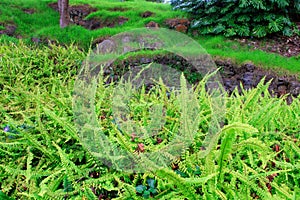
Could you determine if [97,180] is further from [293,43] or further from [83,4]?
[83,4]

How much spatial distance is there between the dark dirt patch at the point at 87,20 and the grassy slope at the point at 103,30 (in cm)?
29

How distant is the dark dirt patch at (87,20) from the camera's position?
37.0 feet

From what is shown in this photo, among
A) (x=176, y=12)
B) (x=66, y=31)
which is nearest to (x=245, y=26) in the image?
(x=176, y=12)

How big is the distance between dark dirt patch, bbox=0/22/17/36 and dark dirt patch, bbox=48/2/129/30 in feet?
6.74

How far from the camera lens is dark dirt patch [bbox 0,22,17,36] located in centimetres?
1059

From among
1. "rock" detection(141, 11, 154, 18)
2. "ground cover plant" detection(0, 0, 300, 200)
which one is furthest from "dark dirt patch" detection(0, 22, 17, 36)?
"ground cover plant" detection(0, 0, 300, 200)

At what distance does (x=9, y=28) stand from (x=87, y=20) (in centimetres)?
288

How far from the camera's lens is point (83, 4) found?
1350cm

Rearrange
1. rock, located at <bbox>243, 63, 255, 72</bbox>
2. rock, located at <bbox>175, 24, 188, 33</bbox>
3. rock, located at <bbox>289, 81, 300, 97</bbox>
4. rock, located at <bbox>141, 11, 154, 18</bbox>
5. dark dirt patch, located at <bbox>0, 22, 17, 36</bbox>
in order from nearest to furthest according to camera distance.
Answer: rock, located at <bbox>289, 81, 300, 97</bbox>, rock, located at <bbox>243, 63, 255, 72</bbox>, rock, located at <bbox>175, 24, 188, 33</bbox>, dark dirt patch, located at <bbox>0, 22, 17, 36</bbox>, rock, located at <bbox>141, 11, 154, 18</bbox>

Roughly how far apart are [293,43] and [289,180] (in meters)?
8.18

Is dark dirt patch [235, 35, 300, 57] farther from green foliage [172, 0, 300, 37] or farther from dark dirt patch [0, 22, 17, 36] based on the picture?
dark dirt patch [0, 22, 17, 36]

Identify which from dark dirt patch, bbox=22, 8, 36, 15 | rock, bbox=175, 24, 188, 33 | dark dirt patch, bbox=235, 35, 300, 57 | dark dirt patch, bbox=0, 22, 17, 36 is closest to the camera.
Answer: dark dirt patch, bbox=235, 35, 300, 57

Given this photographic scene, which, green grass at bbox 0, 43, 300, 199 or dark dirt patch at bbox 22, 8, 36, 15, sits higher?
green grass at bbox 0, 43, 300, 199

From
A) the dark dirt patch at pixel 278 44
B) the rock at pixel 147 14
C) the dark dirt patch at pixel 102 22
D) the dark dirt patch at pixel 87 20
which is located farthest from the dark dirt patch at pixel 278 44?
the dark dirt patch at pixel 87 20
